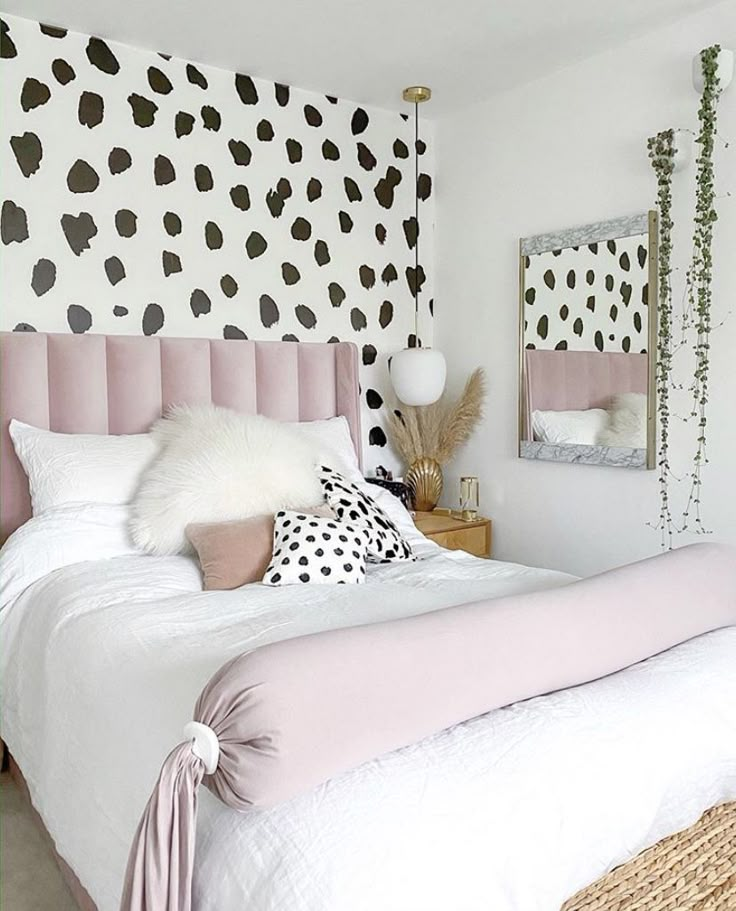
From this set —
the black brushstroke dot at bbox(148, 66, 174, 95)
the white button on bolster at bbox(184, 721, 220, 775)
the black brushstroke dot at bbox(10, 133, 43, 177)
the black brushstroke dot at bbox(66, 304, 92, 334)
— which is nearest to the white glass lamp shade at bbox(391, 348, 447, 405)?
the black brushstroke dot at bbox(66, 304, 92, 334)

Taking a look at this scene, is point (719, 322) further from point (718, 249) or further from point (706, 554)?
point (706, 554)

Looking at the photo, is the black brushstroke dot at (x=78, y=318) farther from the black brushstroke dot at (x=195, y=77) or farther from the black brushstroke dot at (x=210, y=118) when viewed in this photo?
the black brushstroke dot at (x=195, y=77)

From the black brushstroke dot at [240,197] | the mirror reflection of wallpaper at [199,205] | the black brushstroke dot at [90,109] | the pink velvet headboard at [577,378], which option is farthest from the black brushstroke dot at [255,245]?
the pink velvet headboard at [577,378]

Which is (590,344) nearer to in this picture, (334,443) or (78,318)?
(334,443)

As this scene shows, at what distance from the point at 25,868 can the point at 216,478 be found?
1.20 meters

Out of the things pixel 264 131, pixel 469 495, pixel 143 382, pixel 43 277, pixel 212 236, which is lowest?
pixel 469 495

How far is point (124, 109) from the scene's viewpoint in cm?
315

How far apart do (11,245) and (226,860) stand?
243 centimetres

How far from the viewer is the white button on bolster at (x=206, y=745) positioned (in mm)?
1231

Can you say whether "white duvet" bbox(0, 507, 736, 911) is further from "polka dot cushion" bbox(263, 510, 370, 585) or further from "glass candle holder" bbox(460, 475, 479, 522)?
"glass candle holder" bbox(460, 475, 479, 522)

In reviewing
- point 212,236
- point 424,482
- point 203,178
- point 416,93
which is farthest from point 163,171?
point 424,482

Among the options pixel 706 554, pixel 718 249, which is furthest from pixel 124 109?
pixel 706 554

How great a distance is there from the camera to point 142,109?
3188mm

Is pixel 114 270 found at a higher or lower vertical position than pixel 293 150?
lower
